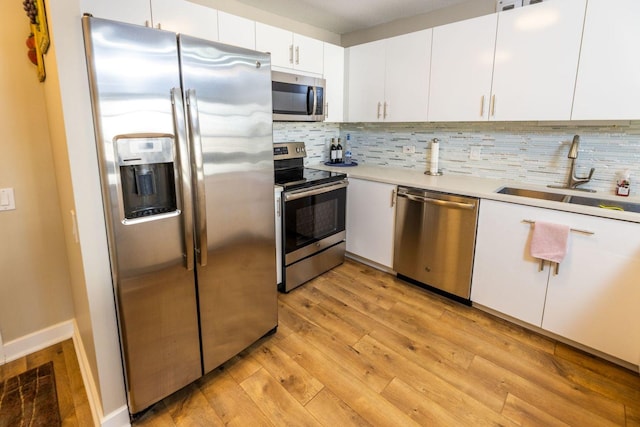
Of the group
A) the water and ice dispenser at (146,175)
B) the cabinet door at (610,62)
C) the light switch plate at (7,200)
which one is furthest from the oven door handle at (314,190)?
the cabinet door at (610,62)

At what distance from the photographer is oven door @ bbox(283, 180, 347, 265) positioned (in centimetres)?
258

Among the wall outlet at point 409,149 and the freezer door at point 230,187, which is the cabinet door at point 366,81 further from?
the freezer door at point 230,187

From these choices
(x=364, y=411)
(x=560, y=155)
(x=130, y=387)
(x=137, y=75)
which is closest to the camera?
(x=137, y=75)

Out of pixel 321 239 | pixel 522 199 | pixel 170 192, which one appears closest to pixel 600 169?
pixel 522 199

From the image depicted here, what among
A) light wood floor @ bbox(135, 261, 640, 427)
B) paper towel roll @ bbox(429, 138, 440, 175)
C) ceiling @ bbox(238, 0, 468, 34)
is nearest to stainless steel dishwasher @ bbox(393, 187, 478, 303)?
light wood floor @ bbox(135, 261, 640, 427)

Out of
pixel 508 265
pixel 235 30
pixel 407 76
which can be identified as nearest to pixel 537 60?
pixel 407 76

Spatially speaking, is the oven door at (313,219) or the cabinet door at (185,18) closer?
the cabinet door at (185,18)

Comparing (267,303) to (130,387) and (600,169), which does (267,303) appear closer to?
(130,387)

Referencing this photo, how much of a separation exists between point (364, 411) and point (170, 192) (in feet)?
4.62

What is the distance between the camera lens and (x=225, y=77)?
5.07ft

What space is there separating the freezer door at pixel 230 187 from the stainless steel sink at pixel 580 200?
69.8 inches

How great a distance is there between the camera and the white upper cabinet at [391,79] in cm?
272

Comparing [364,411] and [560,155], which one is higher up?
[560,155]

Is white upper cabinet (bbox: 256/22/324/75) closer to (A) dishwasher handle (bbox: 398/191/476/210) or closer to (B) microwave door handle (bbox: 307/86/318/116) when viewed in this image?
(B) microwave door handle (bbox: 307/86/318/116)
